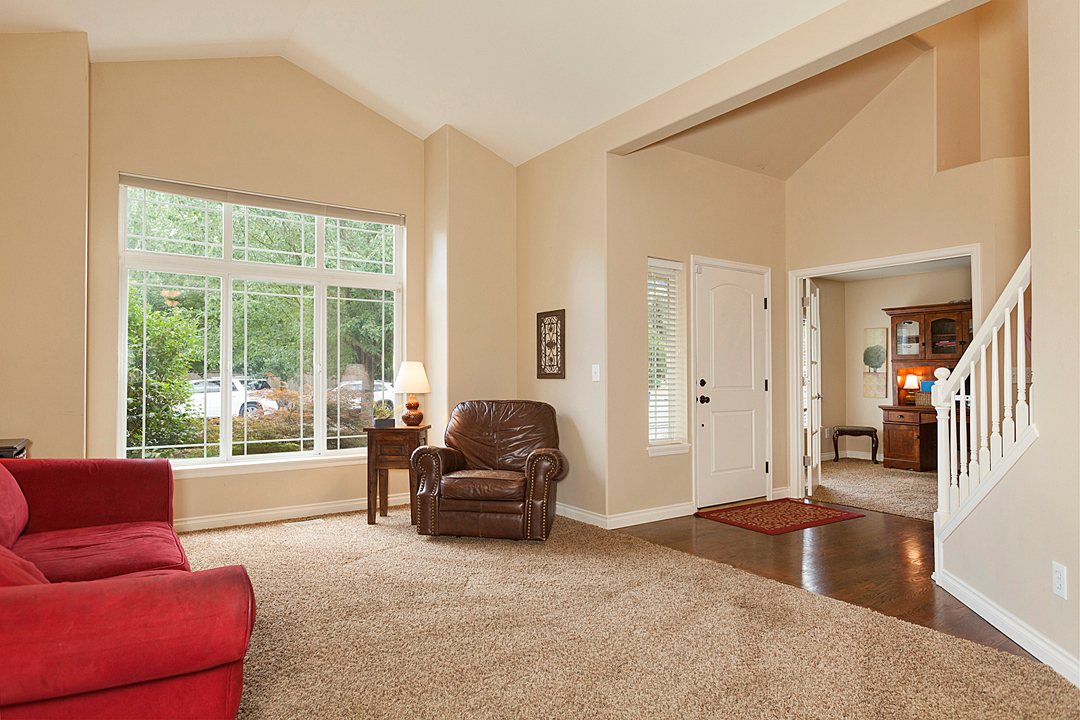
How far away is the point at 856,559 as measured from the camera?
370cm

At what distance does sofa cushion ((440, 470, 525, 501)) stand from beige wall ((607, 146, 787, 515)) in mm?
792

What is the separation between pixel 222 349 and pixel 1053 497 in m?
4.83

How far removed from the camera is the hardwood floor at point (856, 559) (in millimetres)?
2859

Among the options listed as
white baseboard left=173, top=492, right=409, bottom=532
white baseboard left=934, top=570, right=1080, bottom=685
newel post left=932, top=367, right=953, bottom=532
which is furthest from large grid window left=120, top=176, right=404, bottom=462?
white baseboard left=934, top=570, right=1080, bottom=685

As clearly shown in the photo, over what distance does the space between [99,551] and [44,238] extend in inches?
98.4

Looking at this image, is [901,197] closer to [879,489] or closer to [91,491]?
[879,489]

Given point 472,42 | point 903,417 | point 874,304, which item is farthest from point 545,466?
point 874,304

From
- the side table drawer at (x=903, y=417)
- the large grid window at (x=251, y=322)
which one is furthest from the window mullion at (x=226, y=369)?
the side table drawer at (x=903, y=417)

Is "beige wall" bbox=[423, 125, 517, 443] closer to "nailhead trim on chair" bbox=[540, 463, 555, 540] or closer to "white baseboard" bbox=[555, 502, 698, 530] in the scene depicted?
"white baseboard" bbox=[555, 502, 698, 530]

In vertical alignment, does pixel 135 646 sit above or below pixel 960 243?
below

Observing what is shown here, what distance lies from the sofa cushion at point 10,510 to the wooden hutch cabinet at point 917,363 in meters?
7.85

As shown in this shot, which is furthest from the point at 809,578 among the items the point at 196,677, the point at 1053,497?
the point at 196,677

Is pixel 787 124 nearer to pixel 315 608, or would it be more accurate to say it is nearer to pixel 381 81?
pixel 381 81

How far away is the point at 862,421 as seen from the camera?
8.51 m
